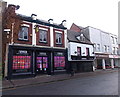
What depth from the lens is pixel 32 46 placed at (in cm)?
1538

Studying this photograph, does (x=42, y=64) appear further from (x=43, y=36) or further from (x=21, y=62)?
(x=43, y=36)

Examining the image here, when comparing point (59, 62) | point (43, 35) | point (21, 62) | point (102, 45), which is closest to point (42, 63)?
point (59, 62)

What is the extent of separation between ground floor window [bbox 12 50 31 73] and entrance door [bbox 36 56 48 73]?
4.94ft

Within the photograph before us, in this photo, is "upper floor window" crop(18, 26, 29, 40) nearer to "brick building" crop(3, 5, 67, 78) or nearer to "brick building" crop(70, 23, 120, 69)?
"brick building" crop(3, 5, 67, 78)

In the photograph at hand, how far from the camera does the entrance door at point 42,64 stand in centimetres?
1608

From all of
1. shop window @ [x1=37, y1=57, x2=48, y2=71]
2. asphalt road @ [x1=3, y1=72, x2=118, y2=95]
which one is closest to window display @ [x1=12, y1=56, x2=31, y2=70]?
shop window @ [x1=37, y1=57, x2=48, y2=71]

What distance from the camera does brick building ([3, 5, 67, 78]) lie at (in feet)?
44.7

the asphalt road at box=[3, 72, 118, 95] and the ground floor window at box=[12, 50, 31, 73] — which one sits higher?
the ground floor window at box=[12, 50, 31, 73]

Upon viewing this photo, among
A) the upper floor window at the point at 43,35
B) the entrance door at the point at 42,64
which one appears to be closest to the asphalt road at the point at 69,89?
the entrance door at the point at 42,64

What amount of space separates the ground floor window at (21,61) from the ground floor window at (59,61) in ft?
14.4

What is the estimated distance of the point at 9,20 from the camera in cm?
1354

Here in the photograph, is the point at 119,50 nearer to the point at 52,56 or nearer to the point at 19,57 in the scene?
the point at 52,56

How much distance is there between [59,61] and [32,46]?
516 cm

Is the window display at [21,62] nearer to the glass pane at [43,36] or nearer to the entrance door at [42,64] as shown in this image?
the entrance door at [42,64]
